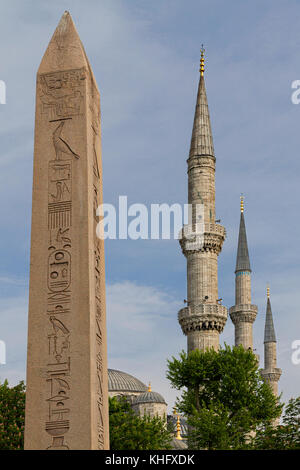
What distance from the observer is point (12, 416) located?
32.8m

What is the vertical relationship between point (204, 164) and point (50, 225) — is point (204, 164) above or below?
above

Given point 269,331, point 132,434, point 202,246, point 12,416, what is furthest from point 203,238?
point 269,331

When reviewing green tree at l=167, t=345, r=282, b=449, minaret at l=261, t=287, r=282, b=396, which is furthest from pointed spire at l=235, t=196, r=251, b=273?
green tree at l=167, t=345, r=282, b=449

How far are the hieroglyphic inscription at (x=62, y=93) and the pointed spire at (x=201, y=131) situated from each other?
4202cm

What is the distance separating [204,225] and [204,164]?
3.87 meters

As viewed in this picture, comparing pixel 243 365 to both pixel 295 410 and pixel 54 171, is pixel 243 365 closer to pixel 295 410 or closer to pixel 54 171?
pixel 295 410

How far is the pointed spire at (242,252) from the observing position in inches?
2955

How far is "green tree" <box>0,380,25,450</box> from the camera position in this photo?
3092cm

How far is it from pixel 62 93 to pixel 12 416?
72.7 ft

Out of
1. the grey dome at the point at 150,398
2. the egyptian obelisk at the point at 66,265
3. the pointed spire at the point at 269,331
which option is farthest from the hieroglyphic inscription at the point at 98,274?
the pointed spire at the point at 269,331

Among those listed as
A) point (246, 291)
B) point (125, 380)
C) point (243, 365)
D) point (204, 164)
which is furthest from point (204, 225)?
point (125, 380)

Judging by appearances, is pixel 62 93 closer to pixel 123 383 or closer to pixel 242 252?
pixel 242 252

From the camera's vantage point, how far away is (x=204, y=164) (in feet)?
179
